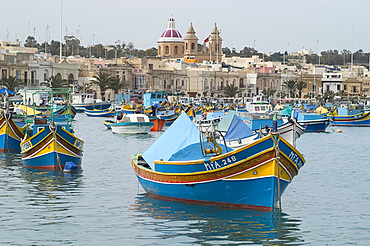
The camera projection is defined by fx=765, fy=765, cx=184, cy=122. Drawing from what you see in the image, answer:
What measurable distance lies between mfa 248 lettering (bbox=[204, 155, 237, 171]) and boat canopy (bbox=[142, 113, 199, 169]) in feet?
6.75

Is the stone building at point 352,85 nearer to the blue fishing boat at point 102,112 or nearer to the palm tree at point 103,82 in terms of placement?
the palm tree at point 103,82

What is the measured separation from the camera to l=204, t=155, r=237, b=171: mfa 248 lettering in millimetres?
21203

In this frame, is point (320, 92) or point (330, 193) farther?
point (320, 92)

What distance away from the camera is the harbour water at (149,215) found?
19141 mm

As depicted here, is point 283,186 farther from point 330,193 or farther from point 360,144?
point 360,144

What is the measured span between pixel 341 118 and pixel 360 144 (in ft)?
79.7

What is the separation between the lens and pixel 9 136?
37.4 meters

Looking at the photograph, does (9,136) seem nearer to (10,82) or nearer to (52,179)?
(52,179)

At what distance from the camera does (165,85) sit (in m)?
129

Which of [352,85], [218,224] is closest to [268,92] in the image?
[352,85]

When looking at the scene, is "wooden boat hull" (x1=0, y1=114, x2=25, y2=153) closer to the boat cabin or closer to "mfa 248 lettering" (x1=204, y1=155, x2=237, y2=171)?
"mfa 248 lettering" (x1=204, y1=155, x2=237, y2=171)

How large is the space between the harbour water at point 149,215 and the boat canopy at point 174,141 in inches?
54.7

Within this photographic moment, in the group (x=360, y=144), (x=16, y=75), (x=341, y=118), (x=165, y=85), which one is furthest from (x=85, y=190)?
(x=165, y=85)

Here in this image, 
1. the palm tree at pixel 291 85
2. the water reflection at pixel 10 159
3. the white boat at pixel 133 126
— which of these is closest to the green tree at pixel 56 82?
the white boat at pixel 133 126
